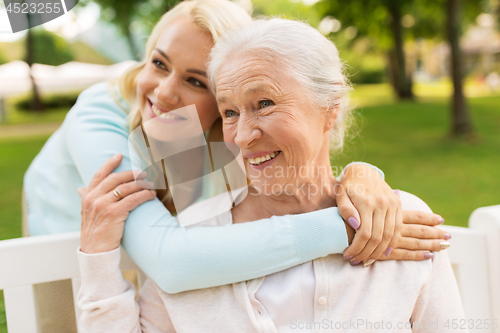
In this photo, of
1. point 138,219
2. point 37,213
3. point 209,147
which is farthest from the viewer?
point 37,213

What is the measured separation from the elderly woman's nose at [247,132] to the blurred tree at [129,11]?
9429 millimetres

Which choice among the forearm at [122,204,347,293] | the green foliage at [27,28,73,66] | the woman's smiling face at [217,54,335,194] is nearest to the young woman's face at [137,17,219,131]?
the woman's smiling face at [217,54,335,194]

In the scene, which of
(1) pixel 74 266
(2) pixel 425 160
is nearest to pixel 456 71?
(2) pixel 425 160

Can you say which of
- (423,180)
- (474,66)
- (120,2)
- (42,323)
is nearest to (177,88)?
(42,323)

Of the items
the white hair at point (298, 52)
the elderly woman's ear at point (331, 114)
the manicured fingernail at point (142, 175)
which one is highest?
the white hair at point (298, 52)

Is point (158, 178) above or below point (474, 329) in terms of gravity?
above

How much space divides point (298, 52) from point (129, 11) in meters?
10.4

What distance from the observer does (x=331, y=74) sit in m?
1.70

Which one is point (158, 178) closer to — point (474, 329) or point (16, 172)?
point (474, 329)

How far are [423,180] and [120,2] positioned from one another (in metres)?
8.32

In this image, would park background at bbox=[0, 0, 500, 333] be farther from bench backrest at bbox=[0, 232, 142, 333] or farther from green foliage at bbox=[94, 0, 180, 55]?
bench backrest at bbox=[0, 232, 142, 333]

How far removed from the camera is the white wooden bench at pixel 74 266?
172 centimetres

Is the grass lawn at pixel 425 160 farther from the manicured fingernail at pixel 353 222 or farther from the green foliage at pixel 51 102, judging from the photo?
the green foliage at pixel 51 102

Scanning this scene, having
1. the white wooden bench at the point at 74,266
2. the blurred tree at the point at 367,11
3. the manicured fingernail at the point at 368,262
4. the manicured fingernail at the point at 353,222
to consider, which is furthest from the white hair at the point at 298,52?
the blurred tree at the point at 367,11
